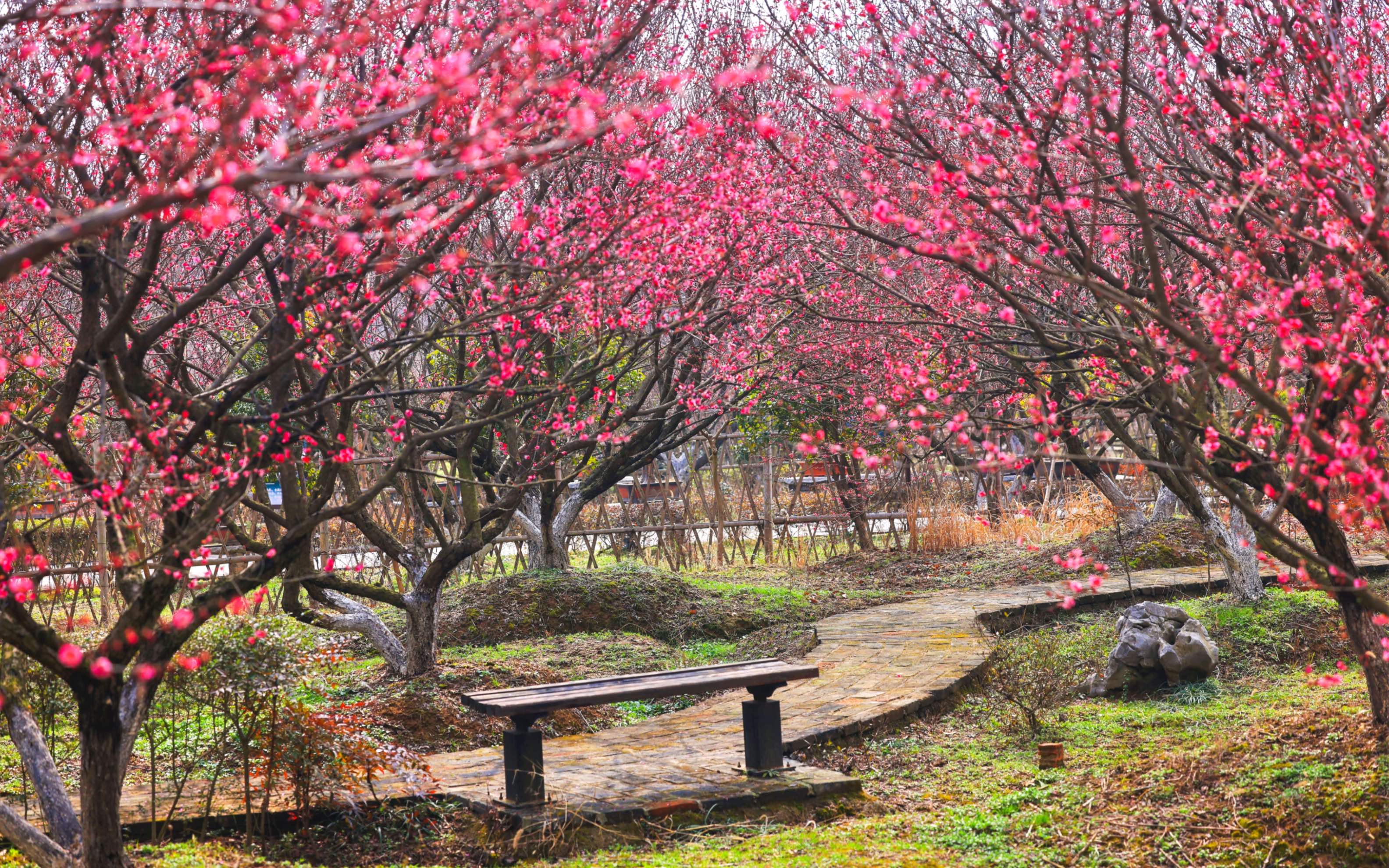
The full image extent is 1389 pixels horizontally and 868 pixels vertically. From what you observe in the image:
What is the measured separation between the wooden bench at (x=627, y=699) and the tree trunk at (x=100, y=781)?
1581 millimetres

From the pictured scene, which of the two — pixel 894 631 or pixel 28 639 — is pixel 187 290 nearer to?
pixel 28 639

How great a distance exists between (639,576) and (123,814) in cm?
642

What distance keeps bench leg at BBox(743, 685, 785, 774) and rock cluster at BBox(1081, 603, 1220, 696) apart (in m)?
3.33

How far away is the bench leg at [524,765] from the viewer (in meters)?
5.32

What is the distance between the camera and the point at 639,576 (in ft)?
37.6

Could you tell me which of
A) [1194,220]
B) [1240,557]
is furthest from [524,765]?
[1240,557]

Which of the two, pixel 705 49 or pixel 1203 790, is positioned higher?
pixel 705 49

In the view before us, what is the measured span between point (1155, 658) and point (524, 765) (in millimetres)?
4766

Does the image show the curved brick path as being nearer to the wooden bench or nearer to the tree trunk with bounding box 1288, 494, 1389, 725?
the wooden bench

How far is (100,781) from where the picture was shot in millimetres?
4062

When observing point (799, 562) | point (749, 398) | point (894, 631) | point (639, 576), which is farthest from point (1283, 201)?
point (799, 562)

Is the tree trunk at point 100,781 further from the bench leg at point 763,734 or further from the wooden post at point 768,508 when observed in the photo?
the wooden post at point 768,508

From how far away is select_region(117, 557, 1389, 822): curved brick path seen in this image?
5.52 meters

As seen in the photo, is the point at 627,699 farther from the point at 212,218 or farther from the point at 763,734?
the point at 212,218
